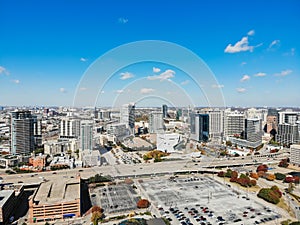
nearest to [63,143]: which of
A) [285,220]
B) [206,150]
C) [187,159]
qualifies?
[187,159]

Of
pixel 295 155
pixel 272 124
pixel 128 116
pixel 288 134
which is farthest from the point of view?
pixel 272 124

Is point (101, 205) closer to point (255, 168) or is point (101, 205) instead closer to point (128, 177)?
point (128, 177)

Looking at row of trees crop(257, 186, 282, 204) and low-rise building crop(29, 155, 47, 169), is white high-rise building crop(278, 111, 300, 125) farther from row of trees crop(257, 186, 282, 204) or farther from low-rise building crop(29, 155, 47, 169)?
low-rise building crop(29, 155, 47, 169)

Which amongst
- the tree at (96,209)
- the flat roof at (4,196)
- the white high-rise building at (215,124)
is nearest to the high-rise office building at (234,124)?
the white high-rise building at (215,124)

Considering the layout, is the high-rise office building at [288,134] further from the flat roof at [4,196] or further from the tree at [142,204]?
the flat roof at [4,196]

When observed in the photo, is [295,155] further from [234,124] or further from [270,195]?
[234,124]

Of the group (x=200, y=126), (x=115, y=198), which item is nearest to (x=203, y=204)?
(x=115, y=198)

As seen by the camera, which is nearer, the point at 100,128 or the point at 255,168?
the point at 255,168

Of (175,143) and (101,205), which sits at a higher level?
(175,143)
